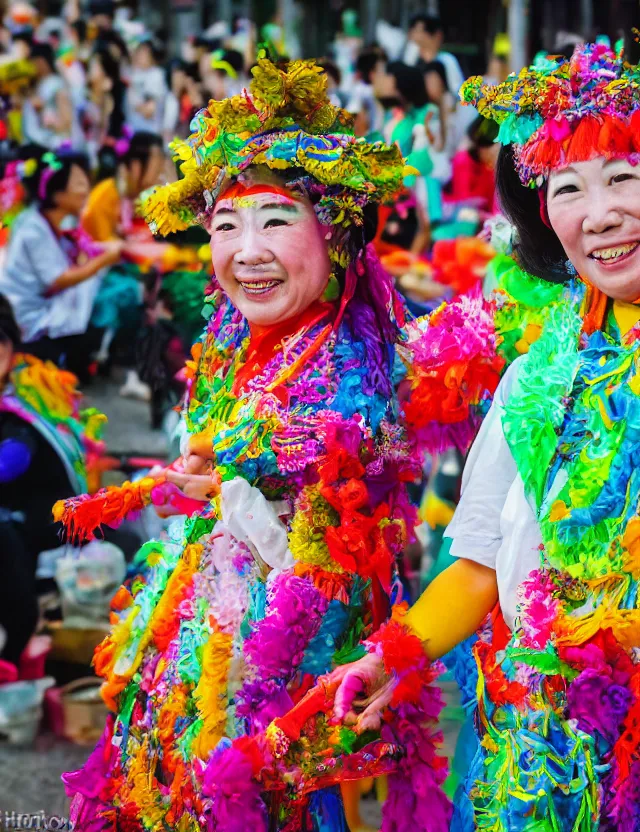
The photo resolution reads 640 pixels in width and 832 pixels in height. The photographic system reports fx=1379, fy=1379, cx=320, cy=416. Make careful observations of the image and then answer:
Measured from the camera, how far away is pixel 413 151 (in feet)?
26.2

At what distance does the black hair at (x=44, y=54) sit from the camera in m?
13.1

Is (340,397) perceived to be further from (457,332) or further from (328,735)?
(328,735)

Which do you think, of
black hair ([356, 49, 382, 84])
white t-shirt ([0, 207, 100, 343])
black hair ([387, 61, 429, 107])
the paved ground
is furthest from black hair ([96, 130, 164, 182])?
black hair ([356, 49, 382, 84])

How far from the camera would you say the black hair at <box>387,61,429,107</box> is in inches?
336

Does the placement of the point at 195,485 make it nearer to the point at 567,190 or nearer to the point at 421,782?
the point at 421,782

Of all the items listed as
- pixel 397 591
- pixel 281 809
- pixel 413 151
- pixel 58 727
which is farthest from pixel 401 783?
pixel 413 151

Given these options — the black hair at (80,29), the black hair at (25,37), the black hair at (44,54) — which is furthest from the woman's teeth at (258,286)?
the black hair at (80,29)

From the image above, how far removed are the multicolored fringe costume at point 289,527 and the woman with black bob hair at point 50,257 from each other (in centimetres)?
418

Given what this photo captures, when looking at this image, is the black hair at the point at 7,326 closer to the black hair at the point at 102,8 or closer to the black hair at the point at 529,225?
the black hair at the point at 529,225

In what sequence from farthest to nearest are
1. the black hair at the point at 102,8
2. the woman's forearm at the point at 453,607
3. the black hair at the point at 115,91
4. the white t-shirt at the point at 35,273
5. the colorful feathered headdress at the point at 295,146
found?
the black hair at the point at 102,8 → the black hair at the point at 115,91 → the white t-shirt at the point at 35,273 → the colorful feathered headdress at the point at 295,146 → the woman's forearm at the point at 453,607

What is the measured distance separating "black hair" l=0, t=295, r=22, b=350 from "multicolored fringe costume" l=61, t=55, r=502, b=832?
85.8 inches

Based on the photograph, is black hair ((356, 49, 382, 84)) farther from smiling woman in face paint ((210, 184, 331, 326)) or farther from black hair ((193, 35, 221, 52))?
smiling woman in face paint ((210, 184, 331, 326))

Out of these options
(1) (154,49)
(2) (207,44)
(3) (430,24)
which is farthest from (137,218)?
(2) (207,44)

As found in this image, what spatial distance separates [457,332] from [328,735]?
2.86ft
